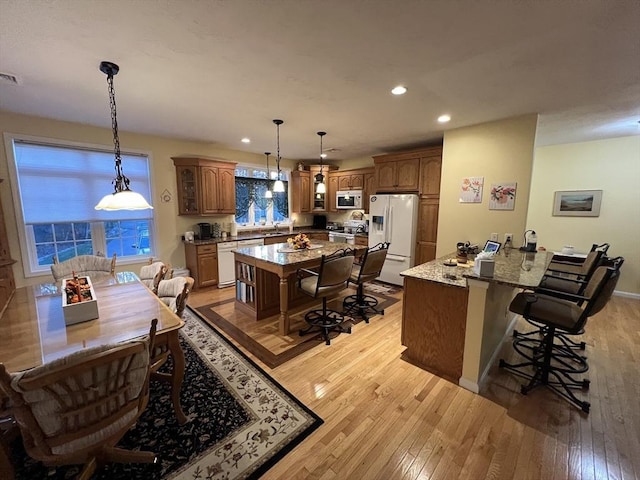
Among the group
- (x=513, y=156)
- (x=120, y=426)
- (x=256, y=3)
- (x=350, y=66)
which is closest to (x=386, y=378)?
(x=120, y=426)

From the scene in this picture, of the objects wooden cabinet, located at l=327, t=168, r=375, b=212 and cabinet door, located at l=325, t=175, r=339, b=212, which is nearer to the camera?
wooden cabinet, located at l=327, t=168, r=375, b=212

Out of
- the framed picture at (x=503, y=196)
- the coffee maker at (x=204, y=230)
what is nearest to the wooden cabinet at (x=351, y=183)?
the framed picture at (x=503, y=196)

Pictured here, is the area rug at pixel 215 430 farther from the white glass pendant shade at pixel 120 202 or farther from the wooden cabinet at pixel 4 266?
the wooden cabinet at pixel 4 266

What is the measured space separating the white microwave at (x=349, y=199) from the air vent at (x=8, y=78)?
4.97m

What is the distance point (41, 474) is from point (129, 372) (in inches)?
39.6

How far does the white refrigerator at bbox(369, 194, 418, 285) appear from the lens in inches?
180

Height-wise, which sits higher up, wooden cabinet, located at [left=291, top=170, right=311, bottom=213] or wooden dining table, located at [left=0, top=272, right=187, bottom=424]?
wooden cabinet, located at [left=291, top=170, right=311, bottom=213]

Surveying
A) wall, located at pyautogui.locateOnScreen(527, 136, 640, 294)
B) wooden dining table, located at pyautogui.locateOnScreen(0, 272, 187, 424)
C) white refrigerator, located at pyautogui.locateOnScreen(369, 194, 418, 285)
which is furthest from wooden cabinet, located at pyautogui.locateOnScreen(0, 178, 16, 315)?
wall, located at pyautogui.locateOnScreen(527, 136, 640, 294)

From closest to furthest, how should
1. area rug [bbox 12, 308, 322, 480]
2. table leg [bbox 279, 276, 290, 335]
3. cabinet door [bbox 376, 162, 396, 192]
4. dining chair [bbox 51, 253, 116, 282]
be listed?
area rug [bbox 12, 308, 322, 480], dining chair [bbox 51, 253, 116, 282], table leg [bbox 279, 276, 290, 335], cabinet door [bbox 376, 162, 396, 192]

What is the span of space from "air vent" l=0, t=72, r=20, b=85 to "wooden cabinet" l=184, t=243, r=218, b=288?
2739 millimetres

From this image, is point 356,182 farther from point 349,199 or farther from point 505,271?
point 505,271

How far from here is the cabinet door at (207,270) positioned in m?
4.66

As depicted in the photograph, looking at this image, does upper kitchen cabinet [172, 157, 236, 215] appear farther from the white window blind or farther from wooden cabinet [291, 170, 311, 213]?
wooden cabinet [291, 170, 311, 213]

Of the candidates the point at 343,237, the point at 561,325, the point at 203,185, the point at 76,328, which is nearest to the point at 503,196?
the point at 561,325
